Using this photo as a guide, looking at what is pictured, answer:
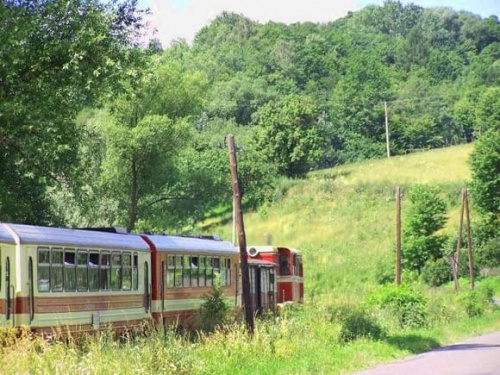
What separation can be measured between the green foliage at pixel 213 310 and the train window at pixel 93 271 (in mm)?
3970

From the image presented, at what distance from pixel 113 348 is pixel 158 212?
117 ft

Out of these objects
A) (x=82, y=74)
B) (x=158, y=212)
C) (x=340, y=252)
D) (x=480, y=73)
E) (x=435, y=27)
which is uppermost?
(x=435, y=27)

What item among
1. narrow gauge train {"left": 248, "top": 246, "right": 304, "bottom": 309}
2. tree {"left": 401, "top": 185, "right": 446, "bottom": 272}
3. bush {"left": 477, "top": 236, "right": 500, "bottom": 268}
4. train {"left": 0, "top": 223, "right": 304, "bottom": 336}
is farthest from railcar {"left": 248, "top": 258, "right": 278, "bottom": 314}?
bush {"left": 477, "top": 236, "right": 500, "bottom": 268}

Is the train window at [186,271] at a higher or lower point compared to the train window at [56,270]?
lower

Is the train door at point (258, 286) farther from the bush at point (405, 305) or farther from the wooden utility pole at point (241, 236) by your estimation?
the wooden utility pole at point (241, 236)

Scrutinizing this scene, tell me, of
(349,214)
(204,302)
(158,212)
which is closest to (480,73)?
(349,214)

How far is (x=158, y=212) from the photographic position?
50.0 metres

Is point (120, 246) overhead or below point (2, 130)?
below

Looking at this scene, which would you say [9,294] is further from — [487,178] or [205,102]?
[487,178]

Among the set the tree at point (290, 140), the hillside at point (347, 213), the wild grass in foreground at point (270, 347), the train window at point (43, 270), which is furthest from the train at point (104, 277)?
the tree at point (290, 140)

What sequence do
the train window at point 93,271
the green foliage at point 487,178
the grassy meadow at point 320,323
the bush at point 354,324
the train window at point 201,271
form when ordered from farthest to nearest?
the green foliage at point 487,178 → the train window at point 201,271 → the bush at point 354,324 → the train window at point 93,271 → the grassy meadow at point 320,323

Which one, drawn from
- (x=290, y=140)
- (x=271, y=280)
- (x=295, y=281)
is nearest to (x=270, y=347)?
(x=271, y=280)

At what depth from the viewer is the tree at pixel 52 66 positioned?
22.4m

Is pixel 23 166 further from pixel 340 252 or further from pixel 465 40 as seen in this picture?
pixel 465 40
